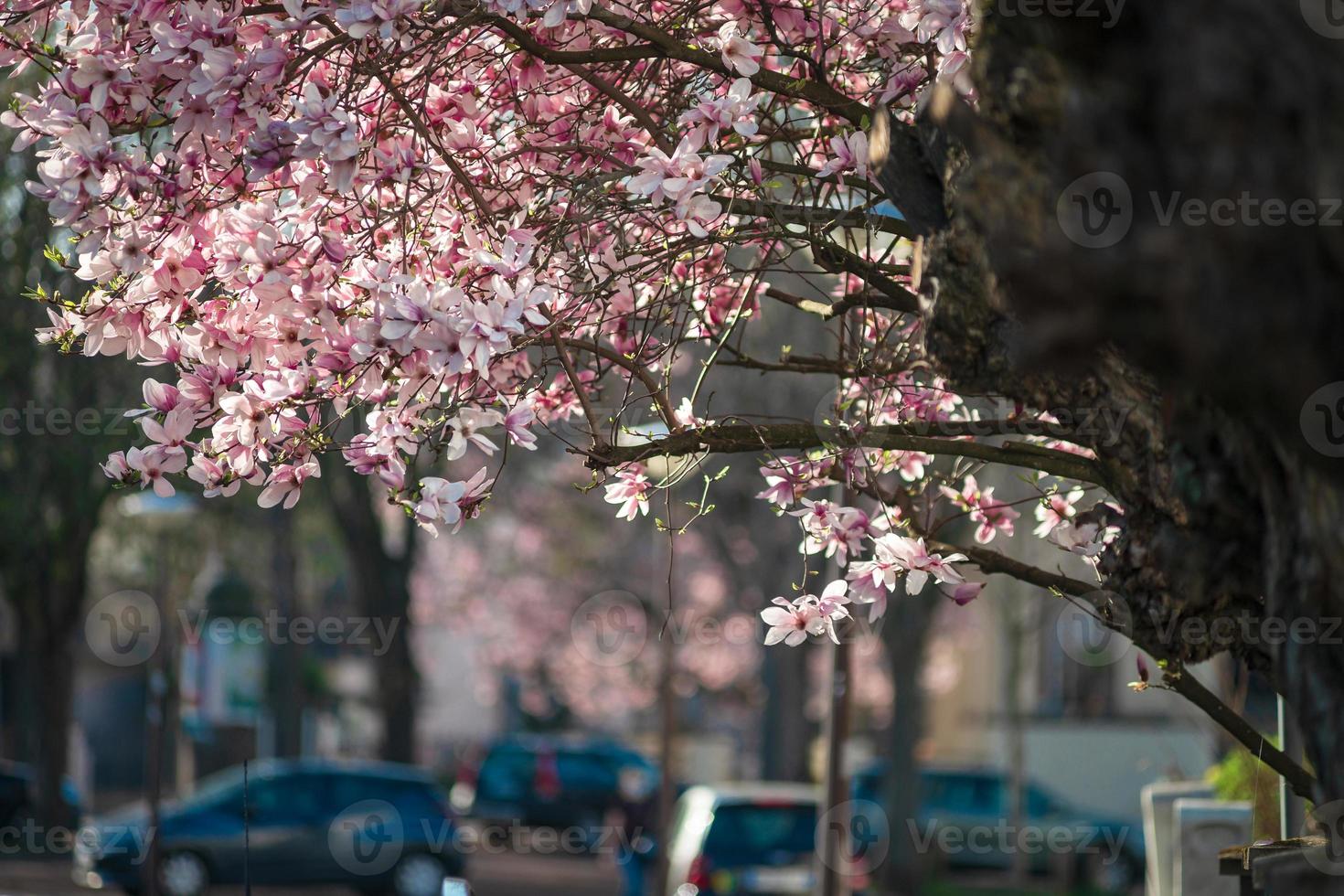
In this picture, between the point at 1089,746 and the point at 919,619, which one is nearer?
the point at 919,619

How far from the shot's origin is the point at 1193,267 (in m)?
3.24

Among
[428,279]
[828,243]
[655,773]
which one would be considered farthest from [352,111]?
[655,773]

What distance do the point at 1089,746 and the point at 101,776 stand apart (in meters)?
28.7

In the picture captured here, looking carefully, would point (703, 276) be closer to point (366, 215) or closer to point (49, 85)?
point (366, 215)

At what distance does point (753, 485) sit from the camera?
2822cm
